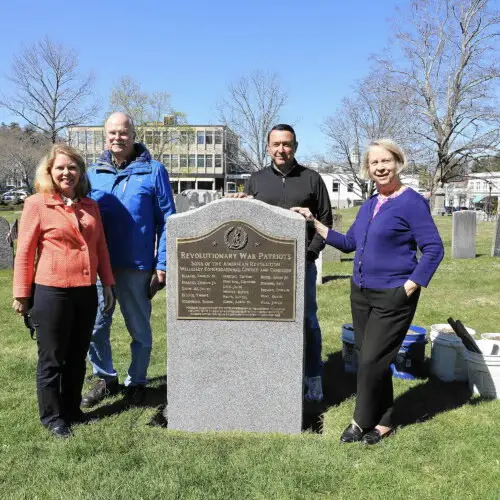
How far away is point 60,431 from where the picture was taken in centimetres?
373

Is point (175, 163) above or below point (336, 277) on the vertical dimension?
above

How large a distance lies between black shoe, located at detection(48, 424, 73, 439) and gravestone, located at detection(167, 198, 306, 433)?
755 millimetres

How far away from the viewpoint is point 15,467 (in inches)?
130

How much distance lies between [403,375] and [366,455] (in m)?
1.75

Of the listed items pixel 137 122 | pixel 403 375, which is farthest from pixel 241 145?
pixel 403 375

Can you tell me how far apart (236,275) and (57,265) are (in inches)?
49.7

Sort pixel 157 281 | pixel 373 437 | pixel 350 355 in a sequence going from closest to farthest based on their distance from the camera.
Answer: pixel 373 437
pixel 157 281
pixel 350 355

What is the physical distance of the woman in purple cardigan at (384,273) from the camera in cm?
337

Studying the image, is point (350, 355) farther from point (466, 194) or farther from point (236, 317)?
point (466, 194)

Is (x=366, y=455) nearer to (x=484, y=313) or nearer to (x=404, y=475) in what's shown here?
(x=404, y=475)

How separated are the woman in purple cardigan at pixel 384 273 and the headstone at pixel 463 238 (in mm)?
11306

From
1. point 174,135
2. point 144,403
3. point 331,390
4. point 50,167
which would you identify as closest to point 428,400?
point 331,390

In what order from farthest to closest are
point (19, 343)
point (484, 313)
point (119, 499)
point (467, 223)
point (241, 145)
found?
point (241, 145)
point (467, 223)
point (484, 313)
point (19, 343)
point (119, 499)

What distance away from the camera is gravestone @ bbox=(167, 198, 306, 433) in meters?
3.70
